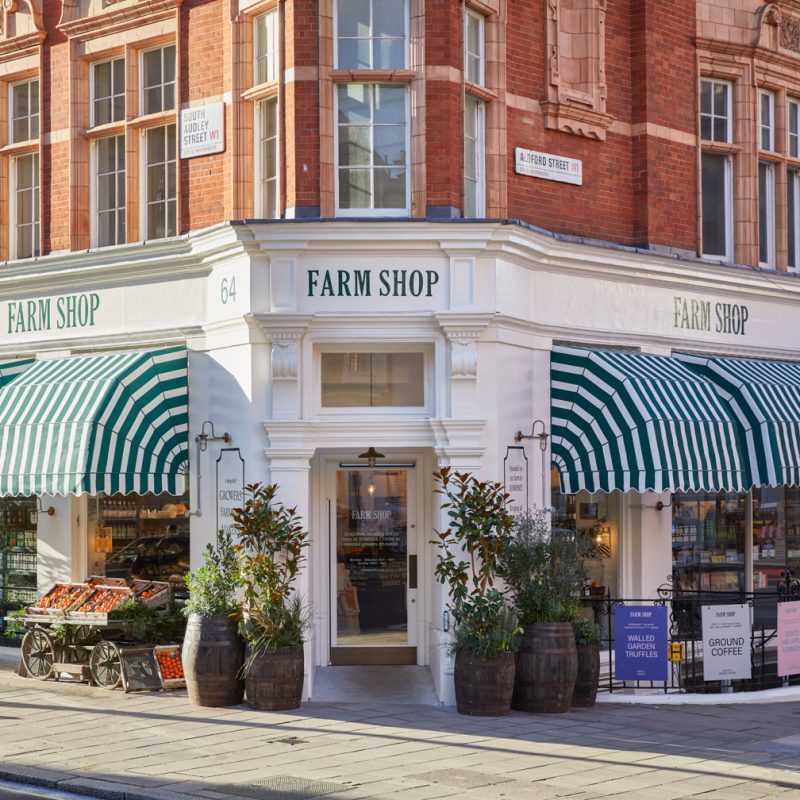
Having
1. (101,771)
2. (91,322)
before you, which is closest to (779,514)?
(91,322)

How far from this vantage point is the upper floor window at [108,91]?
17547 millimetres

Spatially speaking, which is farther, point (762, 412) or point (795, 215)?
point (795, 215)

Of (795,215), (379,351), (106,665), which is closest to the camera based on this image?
(379,351)

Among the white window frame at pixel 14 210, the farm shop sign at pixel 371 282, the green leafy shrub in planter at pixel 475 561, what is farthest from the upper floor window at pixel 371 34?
the white window frame at pixel 14 210

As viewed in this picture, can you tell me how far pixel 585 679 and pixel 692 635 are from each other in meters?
1.98

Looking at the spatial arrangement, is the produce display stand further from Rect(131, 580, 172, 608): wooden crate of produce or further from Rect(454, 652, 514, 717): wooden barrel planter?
Rect(454, 652, 514, 717): wooden barrel planter

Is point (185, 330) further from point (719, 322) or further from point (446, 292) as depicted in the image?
point (719, 322)

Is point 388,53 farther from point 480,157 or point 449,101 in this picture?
point 480,157

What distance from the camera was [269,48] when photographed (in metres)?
15.6

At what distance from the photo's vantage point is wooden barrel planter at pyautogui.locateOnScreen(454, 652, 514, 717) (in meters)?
13.7

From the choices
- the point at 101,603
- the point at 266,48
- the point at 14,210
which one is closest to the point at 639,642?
the point at 101,603

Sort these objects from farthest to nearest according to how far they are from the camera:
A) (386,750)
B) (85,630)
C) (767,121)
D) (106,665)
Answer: (767,121), (85,630), (106,665), (386,750)

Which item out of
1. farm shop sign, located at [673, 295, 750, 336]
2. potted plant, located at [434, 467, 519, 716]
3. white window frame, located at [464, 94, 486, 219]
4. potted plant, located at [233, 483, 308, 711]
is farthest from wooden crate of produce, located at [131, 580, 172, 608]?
farm shop sign, located at [673, 295, 750, 336]

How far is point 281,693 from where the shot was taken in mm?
13867
